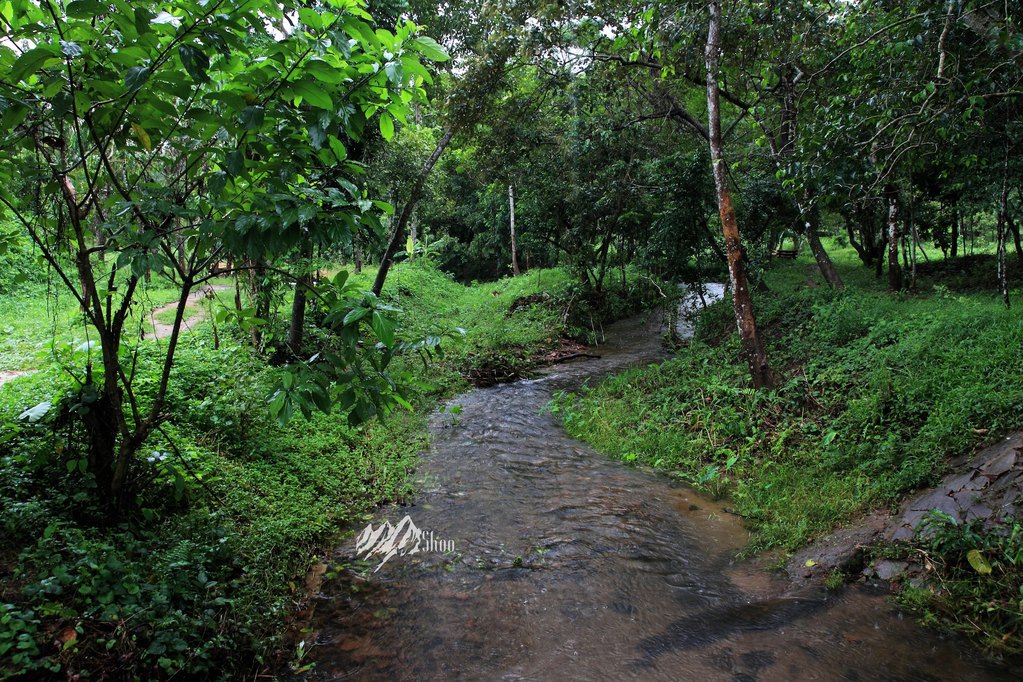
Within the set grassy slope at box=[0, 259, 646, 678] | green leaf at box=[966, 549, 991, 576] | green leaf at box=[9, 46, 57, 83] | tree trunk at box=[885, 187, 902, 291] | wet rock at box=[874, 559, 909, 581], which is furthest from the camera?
tree trunk at box=[885, 187, 902, 291]

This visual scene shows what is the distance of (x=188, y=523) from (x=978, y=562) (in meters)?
5.76

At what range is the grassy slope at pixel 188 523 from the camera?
123 inches

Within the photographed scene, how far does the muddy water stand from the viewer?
3658mm

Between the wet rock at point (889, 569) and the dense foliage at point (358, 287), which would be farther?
the wet rock at point (889, 569)

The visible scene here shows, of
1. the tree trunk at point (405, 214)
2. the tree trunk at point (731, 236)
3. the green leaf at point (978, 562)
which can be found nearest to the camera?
the green leaf at point (978, 562)

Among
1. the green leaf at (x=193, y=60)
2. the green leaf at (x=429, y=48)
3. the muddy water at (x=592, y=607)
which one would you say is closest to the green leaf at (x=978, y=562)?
the muddy water at (x=592, y=607)

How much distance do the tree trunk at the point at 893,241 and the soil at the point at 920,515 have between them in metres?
6.86

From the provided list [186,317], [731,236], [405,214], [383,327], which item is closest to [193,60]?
[383,327]

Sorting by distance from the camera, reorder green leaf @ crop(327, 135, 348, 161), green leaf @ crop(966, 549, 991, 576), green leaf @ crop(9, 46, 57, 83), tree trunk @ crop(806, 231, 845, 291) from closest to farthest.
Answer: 1. green leaf @ crop(9, 46, 57, 83)
2. green leaf @ crop(327, 135, 348, 161)
3. green leaf @ crop(966, 549, 991, 576)
4. tree trunk @ crop(806, 231, 845, 291)

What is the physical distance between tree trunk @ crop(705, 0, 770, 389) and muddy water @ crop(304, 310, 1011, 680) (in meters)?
2.44

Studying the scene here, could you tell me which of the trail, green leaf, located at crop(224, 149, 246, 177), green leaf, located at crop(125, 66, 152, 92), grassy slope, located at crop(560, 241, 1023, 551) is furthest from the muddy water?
the trail

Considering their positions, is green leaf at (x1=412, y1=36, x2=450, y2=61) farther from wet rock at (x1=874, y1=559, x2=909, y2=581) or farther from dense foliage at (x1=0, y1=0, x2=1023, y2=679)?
wet rock at (x1=874, y1=559, x2=909, y2=581)

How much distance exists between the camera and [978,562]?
3902mm

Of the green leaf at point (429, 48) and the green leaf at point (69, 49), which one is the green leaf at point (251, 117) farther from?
the green leaf at point (429, 48)
